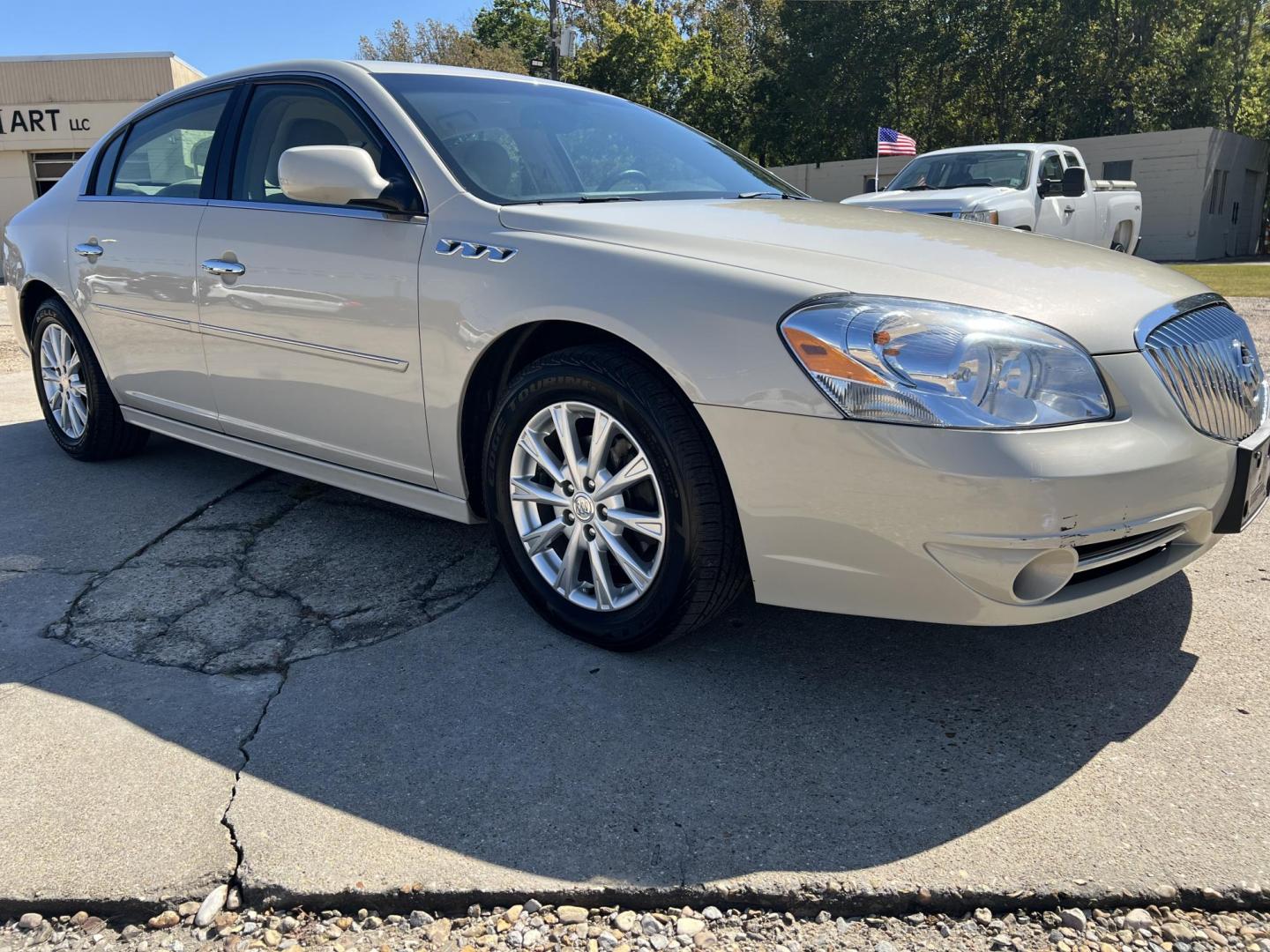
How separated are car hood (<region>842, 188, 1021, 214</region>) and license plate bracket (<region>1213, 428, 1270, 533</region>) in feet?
24.9

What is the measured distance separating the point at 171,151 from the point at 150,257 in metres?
0.53

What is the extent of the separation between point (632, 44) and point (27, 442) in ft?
99.6

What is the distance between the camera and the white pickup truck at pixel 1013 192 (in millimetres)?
10172

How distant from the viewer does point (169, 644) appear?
114 inches

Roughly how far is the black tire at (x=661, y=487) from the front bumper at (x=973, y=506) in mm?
84

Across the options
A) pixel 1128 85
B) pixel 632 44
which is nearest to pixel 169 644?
pixel 632 44

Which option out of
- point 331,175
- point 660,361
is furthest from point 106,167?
point 660,361

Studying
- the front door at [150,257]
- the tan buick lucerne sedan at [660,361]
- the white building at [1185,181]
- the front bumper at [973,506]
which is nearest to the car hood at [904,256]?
the tan buick lucerne sedan at [660,361]

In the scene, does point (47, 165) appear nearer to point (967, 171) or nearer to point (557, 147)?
point (967, 171)

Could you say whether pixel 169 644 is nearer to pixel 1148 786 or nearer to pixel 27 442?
pixel 1148 786

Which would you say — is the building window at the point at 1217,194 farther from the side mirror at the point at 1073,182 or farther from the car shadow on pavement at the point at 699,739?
the car shadow on pavement at the point at 699,739

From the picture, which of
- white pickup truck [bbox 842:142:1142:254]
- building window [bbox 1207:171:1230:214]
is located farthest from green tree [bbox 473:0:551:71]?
white pickup truck [bbox 842:142:1142:254]

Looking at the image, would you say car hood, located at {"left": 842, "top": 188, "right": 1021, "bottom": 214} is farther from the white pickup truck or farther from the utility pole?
the utility pole

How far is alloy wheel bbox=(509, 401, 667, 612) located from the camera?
2607 mm
